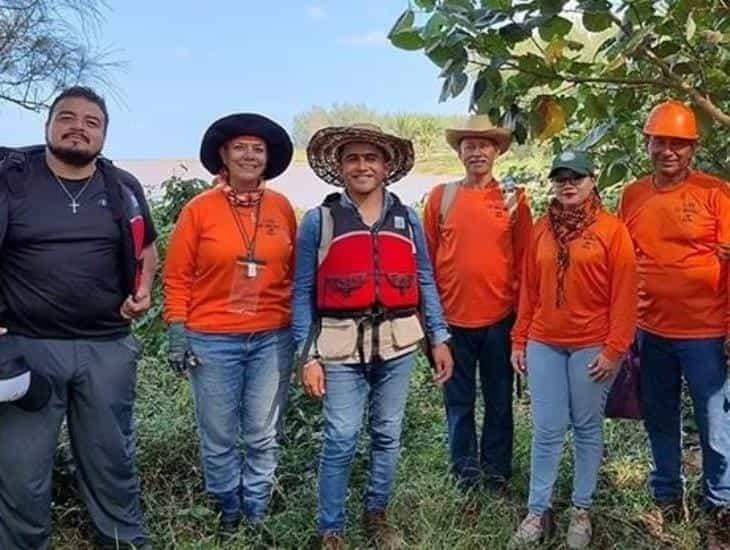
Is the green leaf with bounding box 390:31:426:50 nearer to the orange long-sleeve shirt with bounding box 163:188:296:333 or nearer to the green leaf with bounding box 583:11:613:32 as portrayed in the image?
the green leaf with bounding box 583:11:613:32

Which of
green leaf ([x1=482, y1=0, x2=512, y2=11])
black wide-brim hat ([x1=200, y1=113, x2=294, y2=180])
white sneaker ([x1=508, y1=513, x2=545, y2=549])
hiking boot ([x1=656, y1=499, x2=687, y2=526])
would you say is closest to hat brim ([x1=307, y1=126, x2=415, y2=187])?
black wide-brim hat ([x1=200, y1=113, x2=294, y2=180])

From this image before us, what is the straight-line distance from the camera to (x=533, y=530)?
3.55m

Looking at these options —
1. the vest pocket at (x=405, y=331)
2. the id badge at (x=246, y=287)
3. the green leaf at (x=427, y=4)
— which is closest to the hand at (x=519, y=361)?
the vest pocket at (x=405, y=331)

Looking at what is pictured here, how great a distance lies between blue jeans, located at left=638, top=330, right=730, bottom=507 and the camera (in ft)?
11.3

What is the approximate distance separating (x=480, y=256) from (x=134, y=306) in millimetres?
1422

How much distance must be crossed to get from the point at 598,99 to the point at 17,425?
2.52 m

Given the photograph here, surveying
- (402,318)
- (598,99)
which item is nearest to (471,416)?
(402,318)

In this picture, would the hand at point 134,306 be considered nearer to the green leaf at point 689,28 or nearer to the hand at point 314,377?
the hand at point 314,377

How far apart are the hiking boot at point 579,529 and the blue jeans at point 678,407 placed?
1.39 ft

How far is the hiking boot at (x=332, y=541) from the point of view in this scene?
3.40 meters

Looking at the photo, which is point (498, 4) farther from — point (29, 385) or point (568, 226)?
point (29, 385)

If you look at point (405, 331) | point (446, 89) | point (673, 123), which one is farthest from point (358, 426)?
point (673, 123)

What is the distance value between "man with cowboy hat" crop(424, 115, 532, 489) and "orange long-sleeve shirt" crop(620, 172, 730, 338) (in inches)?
21.4

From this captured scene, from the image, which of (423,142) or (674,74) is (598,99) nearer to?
(674,74)
